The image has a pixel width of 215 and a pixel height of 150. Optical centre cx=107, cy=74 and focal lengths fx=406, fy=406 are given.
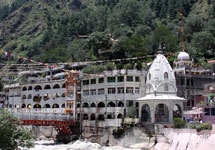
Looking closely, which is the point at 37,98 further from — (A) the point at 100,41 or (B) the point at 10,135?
(B) the point at 10,135

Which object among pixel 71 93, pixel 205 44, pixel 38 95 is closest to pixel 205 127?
pixel 71 93

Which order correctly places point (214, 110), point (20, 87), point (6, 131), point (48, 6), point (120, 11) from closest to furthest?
point (6, 131) → point (214, 110) → point (20, 87) → point (120, 11) → point (48, 6)

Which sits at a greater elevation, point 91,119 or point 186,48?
point 186,48

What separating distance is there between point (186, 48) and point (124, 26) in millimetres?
29190

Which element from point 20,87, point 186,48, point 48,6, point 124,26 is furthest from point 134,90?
point 48,6

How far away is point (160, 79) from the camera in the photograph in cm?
6875

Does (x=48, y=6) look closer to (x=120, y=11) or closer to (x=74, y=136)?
(x=120, y=11)

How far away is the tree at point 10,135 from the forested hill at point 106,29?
5117 centimetres

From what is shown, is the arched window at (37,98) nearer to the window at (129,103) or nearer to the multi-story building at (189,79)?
the window at (129,103)

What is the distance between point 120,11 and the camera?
5217 inches

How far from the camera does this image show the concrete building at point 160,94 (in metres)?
67.5

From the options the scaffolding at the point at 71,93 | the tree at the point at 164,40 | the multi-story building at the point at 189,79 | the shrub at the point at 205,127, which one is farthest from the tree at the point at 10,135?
the tree at the point at 164,40

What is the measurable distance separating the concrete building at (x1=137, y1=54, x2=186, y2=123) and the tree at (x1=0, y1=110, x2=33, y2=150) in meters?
27.1

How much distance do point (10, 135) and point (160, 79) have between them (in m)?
31.2
